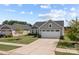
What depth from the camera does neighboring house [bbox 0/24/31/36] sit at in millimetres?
7105

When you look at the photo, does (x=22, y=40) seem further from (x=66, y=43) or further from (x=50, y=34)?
(x=66, y=43)

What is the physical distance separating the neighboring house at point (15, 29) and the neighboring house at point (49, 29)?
14cm

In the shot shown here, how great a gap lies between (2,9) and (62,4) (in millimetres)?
1202

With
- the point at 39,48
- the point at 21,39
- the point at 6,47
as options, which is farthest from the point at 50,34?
the point at 6,47

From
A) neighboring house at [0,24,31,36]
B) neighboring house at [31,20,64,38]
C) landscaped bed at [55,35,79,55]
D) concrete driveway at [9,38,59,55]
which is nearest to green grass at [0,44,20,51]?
concrete driveway at [9,38,59,55]

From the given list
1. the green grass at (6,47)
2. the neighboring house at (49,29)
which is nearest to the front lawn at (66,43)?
the neighboring house at (49,29)

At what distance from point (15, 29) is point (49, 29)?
0.70 metres

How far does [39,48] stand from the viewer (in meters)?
7.10

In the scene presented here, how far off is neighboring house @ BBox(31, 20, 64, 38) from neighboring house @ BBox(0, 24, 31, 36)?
14 centimetres

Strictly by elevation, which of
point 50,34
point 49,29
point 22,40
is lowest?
point 22,40

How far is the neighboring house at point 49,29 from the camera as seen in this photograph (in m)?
7.09

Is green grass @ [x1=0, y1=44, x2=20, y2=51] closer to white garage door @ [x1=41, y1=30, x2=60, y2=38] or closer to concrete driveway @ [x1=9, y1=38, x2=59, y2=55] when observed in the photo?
concrete driveway @ [x1=9, y1=38, x2=59, y2=55]
